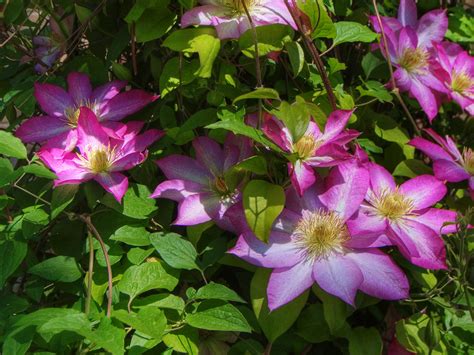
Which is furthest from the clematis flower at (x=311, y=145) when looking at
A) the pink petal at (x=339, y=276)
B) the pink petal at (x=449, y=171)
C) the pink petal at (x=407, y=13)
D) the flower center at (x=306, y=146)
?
the pink petal at (x=407, y=13)

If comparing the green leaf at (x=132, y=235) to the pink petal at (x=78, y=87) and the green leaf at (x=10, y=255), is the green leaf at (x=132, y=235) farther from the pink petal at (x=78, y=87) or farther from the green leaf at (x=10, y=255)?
the pink petal at (x=78, y=87)

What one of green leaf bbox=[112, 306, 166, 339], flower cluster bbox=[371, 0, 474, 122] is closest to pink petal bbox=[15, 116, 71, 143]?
green leaf bbox=[112, 306, 166, 339]

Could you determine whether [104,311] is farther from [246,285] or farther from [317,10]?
[317,10]

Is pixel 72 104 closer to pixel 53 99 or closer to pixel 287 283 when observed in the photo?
pixel 53 99

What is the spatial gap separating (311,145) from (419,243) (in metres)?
0.21

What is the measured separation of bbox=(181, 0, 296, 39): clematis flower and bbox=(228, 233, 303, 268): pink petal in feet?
0.89

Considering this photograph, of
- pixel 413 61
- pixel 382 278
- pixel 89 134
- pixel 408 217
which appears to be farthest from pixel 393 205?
pixel 89 134

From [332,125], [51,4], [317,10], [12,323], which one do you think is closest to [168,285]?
[12,323]

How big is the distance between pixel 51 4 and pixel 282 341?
2.18ft

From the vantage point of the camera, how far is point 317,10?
0.82m

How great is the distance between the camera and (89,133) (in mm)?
866

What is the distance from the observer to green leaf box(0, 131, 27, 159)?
30.3 inches

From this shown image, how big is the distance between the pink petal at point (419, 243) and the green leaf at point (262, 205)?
18 centimetres

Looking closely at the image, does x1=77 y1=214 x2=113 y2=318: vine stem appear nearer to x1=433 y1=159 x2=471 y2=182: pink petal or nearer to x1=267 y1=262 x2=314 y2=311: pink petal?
x1=267 y1=262 x2=314 y2=311: pink petal
